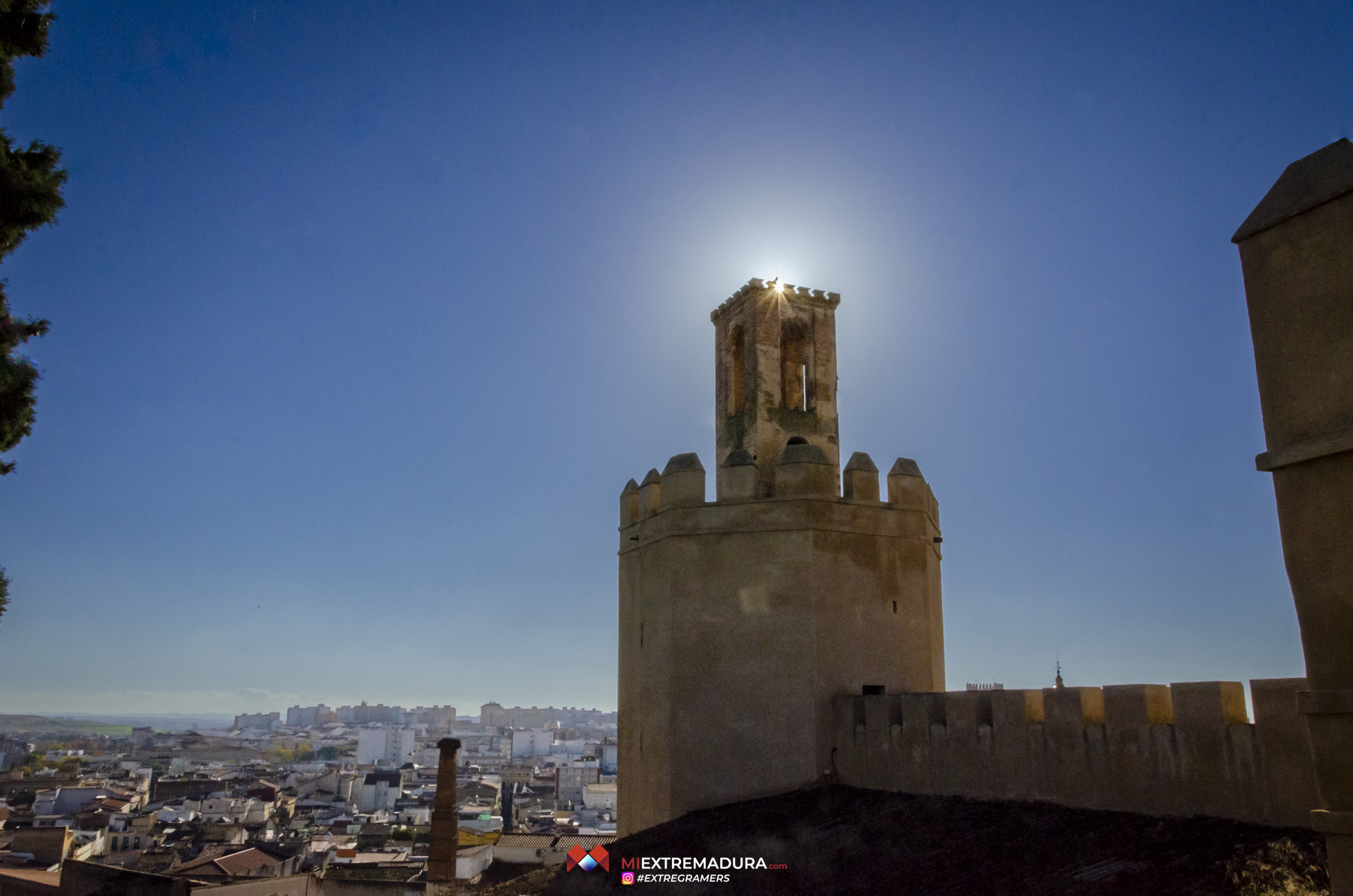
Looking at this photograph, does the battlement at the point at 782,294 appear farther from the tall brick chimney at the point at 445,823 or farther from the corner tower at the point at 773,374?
the tall brick chimney at the point at 445,823

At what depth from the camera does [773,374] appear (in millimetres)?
13164

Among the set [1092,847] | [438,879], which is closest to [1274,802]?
[1092,847]

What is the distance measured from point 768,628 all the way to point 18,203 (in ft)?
27.8

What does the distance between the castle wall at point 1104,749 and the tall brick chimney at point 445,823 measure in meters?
10.8

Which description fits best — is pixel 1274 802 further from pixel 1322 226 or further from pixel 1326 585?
pixel 1322 226

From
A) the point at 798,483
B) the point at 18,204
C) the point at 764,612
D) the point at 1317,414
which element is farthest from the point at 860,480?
the point at 18,204

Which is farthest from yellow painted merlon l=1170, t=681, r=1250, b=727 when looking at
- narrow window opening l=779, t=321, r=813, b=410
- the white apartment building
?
the white apartment building

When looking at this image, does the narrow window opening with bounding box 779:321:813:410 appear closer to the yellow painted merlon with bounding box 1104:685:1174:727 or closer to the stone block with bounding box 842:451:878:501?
the stone block with bounding box 842:451:878:501

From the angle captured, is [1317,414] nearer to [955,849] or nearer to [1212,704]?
[1212,704]

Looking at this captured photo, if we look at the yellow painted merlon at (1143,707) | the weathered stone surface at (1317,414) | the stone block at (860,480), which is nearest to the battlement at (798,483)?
the stone block at (860,480)

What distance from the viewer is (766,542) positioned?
37.8 ft

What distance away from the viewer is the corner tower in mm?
12984

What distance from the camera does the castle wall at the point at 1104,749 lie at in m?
6.67

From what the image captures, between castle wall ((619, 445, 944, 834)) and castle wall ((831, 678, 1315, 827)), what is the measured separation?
2.57ft
